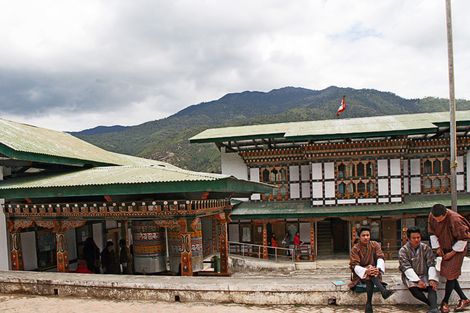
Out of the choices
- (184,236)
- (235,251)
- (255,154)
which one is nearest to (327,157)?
(255,154)

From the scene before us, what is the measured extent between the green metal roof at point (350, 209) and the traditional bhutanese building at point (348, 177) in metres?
0.05

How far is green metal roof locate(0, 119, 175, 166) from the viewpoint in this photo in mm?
11977

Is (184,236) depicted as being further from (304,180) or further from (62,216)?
(304,180)

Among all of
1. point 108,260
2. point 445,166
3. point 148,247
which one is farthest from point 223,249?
point 445,166

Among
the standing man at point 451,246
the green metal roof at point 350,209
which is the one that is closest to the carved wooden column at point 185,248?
the standing man at point 451,246

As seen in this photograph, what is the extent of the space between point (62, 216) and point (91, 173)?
1783 millimetres

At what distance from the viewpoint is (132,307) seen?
8.34m

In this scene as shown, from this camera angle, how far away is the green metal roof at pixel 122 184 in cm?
1034

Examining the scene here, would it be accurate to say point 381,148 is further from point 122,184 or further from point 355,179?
point 122,184

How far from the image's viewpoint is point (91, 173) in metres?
13.0

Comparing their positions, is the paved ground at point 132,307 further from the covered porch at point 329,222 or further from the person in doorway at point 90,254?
the covered porch at point 329,222

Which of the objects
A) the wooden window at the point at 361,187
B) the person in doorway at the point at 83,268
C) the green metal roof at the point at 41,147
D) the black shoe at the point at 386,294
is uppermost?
the green metal roof at the point at 41,147

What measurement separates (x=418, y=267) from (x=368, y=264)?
86cm

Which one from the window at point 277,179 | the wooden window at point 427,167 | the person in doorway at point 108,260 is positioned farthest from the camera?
the window at point 277,179
